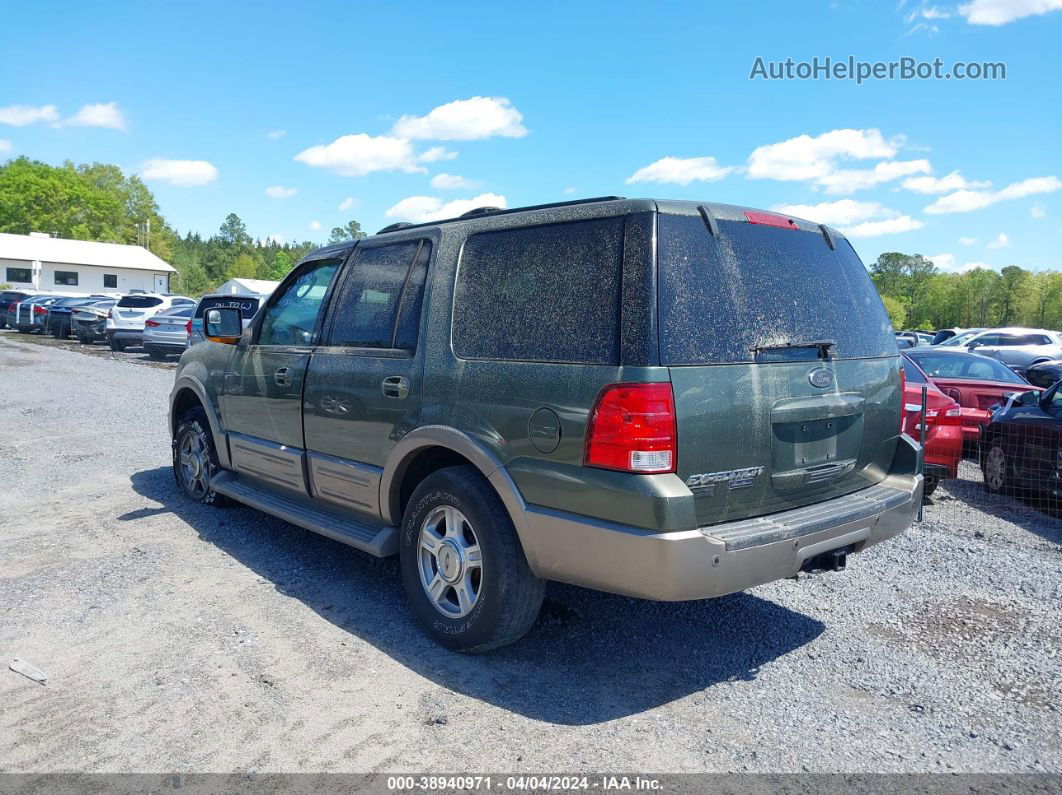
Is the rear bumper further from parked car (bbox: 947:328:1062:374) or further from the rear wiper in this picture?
parked car (bbox: 947:328:1062:374)

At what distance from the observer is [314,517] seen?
4.75m

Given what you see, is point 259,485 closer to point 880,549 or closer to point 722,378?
point 722,378

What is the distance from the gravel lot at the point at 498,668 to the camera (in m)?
3.04

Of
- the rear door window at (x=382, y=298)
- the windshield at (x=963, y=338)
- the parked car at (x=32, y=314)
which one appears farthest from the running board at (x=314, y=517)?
the parked car at (x=32, y=314)

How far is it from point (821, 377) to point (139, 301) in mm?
25411

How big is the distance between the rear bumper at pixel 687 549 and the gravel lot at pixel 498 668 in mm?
599

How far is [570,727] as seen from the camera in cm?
322

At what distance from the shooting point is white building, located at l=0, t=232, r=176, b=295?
213 feet

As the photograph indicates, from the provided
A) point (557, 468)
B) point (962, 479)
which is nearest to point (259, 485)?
point (557, 468)

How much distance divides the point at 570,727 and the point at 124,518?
428 centimetres

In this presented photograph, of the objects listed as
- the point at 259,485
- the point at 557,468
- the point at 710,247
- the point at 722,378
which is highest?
the point at 710,247

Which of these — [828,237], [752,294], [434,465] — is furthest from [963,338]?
[434,465]

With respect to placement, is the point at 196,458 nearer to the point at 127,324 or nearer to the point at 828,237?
the point at 828,237

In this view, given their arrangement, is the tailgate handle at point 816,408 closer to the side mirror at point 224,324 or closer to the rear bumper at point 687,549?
the rear bumper at point 687,549
